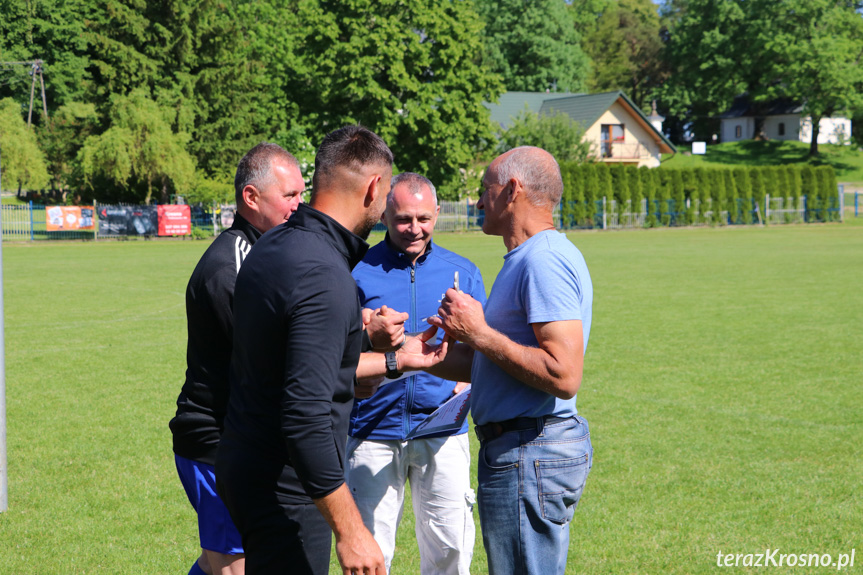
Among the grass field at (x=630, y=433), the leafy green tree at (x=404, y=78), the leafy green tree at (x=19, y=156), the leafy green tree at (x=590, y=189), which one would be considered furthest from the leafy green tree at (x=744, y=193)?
the leafy green tree at (x=19, y=156)

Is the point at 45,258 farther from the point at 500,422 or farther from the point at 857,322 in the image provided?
the point at 500,422

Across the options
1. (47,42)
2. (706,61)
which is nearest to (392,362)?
(47,42)

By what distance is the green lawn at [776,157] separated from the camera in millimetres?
79188

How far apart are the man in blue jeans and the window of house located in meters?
63.6

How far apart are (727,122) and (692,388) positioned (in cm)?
9468

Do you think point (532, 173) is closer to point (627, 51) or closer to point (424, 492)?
point (424, 492)

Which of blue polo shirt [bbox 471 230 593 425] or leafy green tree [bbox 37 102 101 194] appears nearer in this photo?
blue polo shirt [bbox 471 230 593 425]

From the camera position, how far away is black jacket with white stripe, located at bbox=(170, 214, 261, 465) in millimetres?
3387

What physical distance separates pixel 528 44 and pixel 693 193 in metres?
33.0

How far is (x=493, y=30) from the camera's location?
77.6 meters

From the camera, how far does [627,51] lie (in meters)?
101

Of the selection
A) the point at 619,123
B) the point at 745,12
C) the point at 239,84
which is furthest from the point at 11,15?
the point at 745,12

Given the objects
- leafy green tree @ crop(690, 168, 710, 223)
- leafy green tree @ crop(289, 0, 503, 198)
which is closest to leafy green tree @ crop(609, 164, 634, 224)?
leafy green tree @ crop(690, 168, 710, 223)

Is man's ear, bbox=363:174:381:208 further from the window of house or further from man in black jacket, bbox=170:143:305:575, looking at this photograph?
the window of house
